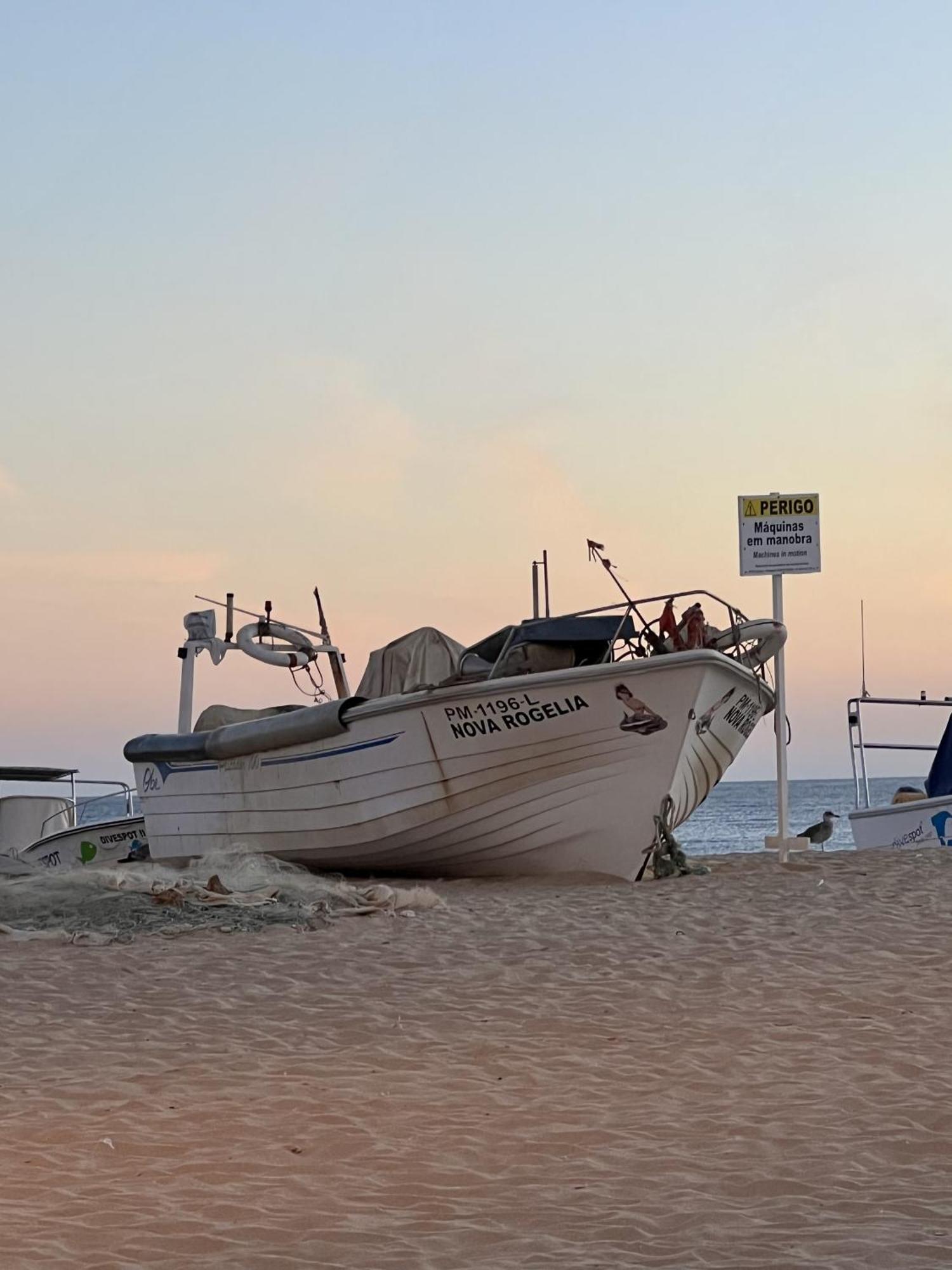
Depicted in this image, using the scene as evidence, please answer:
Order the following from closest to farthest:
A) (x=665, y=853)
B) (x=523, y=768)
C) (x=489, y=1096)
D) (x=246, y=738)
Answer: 1. (x=489, y=1096)
2. (x=523, y=768)
3. (x=665, y=853)
4. (x=246, y=738)

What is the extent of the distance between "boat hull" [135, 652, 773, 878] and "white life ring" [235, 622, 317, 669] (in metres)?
2.78

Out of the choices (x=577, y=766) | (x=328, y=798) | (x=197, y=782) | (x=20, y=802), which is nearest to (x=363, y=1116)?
(x=577, y=766)

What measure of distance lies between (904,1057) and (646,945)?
9.75 ft

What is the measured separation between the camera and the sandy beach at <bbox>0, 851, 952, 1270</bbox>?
12.7 ft

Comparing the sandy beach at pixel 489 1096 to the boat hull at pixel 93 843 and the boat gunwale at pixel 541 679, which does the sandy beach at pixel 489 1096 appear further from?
the boat hull at pixel 93 843

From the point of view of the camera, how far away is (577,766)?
1266 cm

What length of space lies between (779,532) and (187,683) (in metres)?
7.75

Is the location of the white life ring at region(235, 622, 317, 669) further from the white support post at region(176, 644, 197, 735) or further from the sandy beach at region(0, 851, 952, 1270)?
the sandy beach at region(0, 851, 952, 1270)

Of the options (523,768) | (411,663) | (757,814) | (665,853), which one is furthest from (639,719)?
(757,814)

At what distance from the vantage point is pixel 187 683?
17.2 meters

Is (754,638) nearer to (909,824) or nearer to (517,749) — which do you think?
(517,749)

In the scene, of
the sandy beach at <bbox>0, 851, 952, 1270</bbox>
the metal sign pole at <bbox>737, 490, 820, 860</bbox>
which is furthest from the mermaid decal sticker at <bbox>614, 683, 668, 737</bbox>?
the sandy beach at <bbox>0, 851, 952, 1270</bbox>

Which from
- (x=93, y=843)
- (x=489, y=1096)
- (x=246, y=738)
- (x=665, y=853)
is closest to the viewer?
(x=489, y=1096)

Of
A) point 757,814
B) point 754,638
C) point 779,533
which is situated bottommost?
point 757,814
